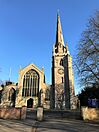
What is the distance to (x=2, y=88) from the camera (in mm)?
61625

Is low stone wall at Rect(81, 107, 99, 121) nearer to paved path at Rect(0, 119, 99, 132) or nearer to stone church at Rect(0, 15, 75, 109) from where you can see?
paved path at Rect(0, 119, 99, 132)

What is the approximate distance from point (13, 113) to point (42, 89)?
3467 centimetres

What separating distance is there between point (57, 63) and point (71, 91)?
11.9 meters

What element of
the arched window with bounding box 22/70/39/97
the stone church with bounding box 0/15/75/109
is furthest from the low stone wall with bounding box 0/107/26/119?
the arched window with bounding box 22/70/39/97

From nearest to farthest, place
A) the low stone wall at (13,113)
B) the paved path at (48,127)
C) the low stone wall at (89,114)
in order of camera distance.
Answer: the paved path at (48,127)
the low stone wall at (89,114)
the low stone wall at (13,113)

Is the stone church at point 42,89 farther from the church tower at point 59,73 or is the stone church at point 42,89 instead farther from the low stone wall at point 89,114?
the low stone wall at point 89,114

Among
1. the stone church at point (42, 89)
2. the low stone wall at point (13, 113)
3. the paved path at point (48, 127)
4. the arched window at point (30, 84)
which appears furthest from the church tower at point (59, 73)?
the paved path at point (48, 127)

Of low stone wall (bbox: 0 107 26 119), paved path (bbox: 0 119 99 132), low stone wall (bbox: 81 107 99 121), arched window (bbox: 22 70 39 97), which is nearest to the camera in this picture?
paved path (bbox: 0 119 99 132)

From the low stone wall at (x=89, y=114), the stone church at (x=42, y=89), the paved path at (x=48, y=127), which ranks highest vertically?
the stone church at (x=42, y=89)

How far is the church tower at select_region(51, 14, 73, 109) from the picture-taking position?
54703 mm

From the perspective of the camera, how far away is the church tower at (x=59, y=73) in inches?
2154

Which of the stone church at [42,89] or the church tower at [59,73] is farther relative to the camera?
the church tower at [59,73]

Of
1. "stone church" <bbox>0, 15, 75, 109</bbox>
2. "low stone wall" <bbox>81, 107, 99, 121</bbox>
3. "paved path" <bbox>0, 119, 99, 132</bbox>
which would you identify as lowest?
"paved path" <bbox>0, 119, 99, 132</bbox>

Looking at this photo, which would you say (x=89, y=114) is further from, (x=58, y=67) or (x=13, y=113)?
(x=58, y=67)
